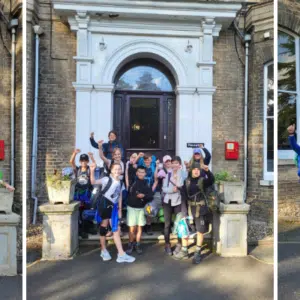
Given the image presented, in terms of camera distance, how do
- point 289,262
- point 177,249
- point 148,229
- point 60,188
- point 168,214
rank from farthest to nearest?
point 148,229, point 168,214, point 177,249, point 60,188, point 289,262

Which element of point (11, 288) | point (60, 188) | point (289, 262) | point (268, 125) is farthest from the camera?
point (60, 188)

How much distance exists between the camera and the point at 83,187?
2568 mm

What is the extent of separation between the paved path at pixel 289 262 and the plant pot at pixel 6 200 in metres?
1.77

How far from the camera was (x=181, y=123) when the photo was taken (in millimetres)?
2426

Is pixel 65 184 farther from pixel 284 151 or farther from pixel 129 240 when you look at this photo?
pixel 284 151

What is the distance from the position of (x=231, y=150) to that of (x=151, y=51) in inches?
41.6

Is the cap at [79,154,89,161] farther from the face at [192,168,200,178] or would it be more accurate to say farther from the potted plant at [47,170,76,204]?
the face at [192,168,200,178]

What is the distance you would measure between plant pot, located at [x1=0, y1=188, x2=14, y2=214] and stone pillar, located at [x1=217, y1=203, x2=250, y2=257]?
1551mm

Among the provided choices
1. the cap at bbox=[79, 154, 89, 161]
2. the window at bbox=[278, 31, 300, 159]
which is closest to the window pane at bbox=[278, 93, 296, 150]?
the window at bbox=[278, 31, 300, 159]

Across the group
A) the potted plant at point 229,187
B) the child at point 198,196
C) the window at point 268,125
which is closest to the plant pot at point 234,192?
the potted plant at point 229,187

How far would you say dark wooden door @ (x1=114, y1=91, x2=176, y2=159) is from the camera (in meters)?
2.34

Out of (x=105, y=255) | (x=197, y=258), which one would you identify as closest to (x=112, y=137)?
(x=105, y=255)

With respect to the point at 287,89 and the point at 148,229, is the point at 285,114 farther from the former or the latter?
the point at 148,229

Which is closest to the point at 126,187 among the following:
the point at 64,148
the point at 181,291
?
the point at 64,148
